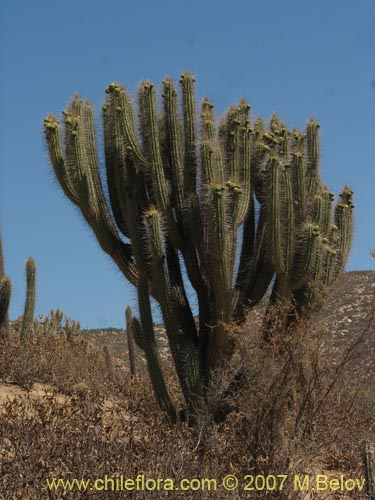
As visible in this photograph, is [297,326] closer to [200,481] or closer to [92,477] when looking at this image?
[200,481]

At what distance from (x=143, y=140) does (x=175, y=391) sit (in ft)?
12.7

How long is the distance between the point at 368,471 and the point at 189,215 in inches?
157

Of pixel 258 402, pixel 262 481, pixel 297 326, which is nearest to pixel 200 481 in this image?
pixel 262 481

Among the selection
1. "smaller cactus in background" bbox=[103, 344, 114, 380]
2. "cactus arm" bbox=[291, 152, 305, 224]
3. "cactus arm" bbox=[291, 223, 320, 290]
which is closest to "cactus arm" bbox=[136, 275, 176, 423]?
"cactus arm" bbox=[291, 223, 320, 290]

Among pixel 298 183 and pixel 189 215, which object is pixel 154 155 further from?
pixel 298 183

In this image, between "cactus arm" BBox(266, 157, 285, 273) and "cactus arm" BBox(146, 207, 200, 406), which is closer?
"cactus arm" BBox(146, 207, 200, 406)

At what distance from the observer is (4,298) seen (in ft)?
44.9

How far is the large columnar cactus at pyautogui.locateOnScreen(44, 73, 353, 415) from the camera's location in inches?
421

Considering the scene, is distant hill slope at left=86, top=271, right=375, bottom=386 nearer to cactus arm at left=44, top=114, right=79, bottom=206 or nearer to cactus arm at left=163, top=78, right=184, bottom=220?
cactus arm at left=163, top=78, right=184, bottom=220

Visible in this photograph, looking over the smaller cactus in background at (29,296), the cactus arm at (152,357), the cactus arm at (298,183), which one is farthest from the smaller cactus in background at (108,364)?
the cactus arm at (298,183)

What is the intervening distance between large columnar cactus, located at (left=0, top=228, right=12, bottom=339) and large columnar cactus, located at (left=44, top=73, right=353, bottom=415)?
3.00 meters

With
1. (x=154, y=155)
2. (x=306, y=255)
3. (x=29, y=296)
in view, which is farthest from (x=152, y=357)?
(x=29, y=296)

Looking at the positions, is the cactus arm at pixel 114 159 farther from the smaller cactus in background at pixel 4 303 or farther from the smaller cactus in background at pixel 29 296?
the smaller cactus in background at pixel 29 296

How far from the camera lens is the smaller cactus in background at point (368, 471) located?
862cm
